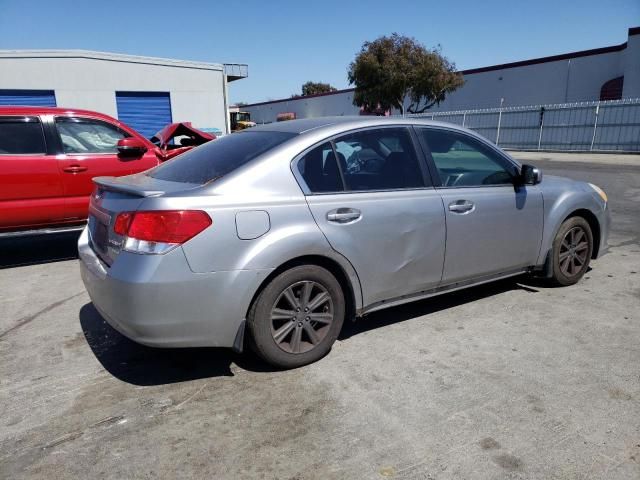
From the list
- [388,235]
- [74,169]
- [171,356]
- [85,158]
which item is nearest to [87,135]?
[85,158]

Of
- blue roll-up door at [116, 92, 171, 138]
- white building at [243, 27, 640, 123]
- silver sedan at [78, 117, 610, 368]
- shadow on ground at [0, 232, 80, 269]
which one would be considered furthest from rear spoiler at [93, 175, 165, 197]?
white building at [243, 27, 640, 123]

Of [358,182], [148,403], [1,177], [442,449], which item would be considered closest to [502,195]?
[358,182]

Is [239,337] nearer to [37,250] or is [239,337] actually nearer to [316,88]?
[37,250]

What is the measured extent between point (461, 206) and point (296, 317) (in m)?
1.61

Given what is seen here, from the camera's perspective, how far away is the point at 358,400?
2896mm

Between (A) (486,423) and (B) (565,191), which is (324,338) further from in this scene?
(B) (565,191)

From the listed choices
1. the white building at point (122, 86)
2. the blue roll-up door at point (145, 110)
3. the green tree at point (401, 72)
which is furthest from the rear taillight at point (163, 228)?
the green tree at point (401, 72)

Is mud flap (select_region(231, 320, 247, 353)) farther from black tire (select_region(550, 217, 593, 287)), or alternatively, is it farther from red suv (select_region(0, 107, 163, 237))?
red suv (select_region(0, 107, 163, 237))

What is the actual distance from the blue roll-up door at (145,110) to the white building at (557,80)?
83.2 ft

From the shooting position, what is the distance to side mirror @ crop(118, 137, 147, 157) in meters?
6.00

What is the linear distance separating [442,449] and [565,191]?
10.2 feet

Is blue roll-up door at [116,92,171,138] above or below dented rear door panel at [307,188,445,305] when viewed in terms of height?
above

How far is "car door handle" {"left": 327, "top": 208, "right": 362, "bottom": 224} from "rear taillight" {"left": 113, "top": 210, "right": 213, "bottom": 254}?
0.81 meters

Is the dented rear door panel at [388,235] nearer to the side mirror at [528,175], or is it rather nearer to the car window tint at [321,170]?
the car window tint at [321,170]
